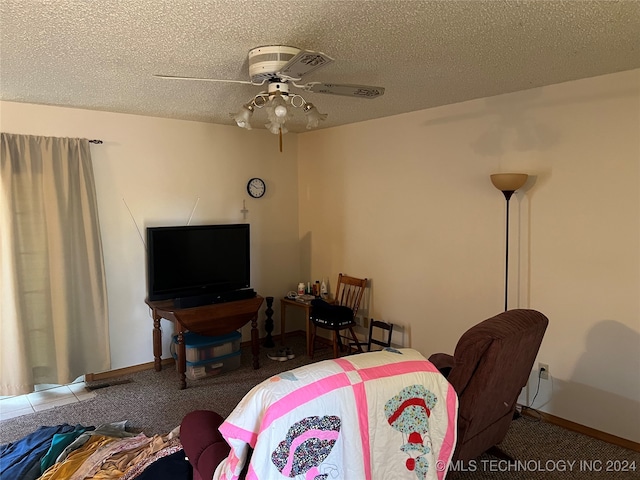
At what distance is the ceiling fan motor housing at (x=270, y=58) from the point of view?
214 centimetres

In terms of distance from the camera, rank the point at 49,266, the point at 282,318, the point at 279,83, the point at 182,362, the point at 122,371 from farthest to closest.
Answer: the point at 282,318 → the point at 122,371 → the point at 182,362 → the point at 49,266 → the point at 279,83

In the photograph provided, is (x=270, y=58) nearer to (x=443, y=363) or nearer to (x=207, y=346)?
(x=443, y=363)

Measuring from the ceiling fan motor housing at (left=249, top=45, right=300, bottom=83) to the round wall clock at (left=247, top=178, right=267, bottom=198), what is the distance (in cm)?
251

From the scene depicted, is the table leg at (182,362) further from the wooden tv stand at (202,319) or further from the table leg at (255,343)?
the table leg at (255,343)

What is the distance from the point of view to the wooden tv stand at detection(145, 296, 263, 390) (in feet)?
12.1

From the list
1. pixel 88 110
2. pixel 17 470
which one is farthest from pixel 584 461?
pixel 88 110

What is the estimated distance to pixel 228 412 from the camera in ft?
11.0

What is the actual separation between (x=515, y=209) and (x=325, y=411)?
2.36 m

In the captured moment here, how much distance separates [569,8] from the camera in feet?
5.90

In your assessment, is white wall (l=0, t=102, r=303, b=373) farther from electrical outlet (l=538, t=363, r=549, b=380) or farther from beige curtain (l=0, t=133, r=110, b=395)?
electrical outlet (l=538, t=363, r=549, b=380)

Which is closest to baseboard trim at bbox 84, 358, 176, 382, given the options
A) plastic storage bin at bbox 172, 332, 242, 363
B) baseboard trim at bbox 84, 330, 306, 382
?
baseboard trim at bbox 84, 330, 306, 382

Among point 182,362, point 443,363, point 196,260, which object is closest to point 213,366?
point 182,362

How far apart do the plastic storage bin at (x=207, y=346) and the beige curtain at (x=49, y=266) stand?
661 mm

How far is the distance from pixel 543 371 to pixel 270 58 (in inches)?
106
